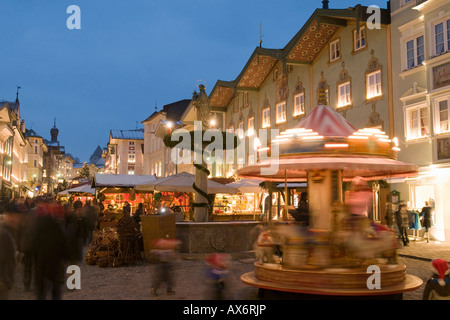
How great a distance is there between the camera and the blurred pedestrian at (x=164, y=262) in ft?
27.3

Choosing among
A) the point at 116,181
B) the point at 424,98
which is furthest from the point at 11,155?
the point at 424,98

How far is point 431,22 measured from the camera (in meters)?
19.7

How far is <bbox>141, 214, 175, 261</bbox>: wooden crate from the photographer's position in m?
13.2

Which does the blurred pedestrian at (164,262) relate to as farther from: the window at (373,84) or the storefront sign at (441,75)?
the window at (373,84)

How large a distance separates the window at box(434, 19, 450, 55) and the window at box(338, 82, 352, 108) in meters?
5.57

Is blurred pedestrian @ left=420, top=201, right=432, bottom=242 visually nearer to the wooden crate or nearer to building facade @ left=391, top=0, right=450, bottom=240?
building facade @ left=391, top=0, right=450, bottom=240

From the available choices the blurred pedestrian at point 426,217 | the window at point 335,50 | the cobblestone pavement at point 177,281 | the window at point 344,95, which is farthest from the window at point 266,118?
the cobblestone pavement at point 177,281

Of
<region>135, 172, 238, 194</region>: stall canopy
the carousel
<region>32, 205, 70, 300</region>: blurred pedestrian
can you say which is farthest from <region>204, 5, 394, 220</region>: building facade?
<region>32, 205, 70, 300</region>: blurred pedestrian

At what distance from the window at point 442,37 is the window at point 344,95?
219 inches

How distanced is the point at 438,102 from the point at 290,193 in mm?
11255

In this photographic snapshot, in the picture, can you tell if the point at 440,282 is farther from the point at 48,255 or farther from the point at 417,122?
the point at 417,122

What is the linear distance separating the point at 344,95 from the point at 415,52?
15.8 feet
